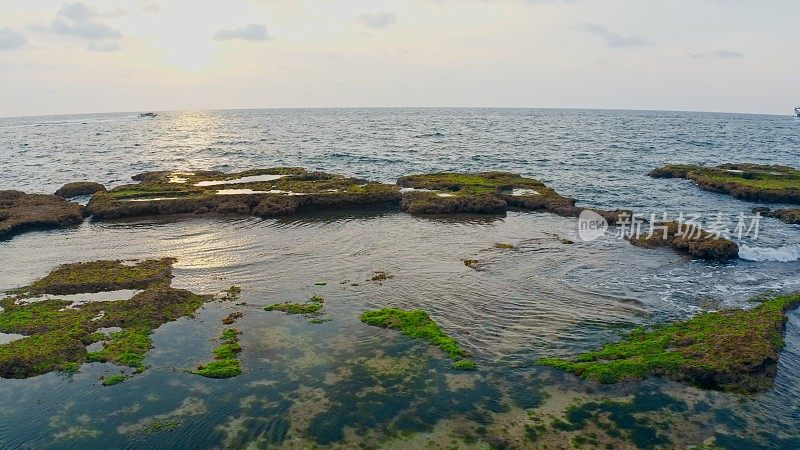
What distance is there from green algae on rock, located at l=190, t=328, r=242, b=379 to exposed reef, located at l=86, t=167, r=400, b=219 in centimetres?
2532

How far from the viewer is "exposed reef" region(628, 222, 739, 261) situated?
3516 cm

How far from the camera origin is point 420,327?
2416 centimetres

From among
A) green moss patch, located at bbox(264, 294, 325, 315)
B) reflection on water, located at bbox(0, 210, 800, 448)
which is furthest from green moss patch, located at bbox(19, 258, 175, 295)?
green moss patch, located at bbox(264, 294, 325, 315)

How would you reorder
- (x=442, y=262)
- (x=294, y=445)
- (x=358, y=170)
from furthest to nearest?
(x=358, y=170), (x=442, y=262), (x=294, y=445)

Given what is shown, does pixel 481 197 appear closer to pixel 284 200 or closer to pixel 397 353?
pixel 284 200

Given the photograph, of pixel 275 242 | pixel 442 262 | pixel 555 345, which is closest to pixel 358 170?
pixel 275 242

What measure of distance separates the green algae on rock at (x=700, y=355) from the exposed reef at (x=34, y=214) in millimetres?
42784

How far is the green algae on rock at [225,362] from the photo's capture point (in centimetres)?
2036

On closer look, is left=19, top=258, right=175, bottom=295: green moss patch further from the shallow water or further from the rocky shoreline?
the rocky shoreline

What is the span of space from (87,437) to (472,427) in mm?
12623

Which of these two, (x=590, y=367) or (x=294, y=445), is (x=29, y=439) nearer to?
(x=294, y=445)

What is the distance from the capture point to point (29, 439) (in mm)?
16547

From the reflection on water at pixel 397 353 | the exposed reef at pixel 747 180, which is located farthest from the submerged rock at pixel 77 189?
the exposed reef at pixel 747 180

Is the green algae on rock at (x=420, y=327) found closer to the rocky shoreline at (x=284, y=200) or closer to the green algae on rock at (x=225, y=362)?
the green algae on rock at (x=225, y=362)
